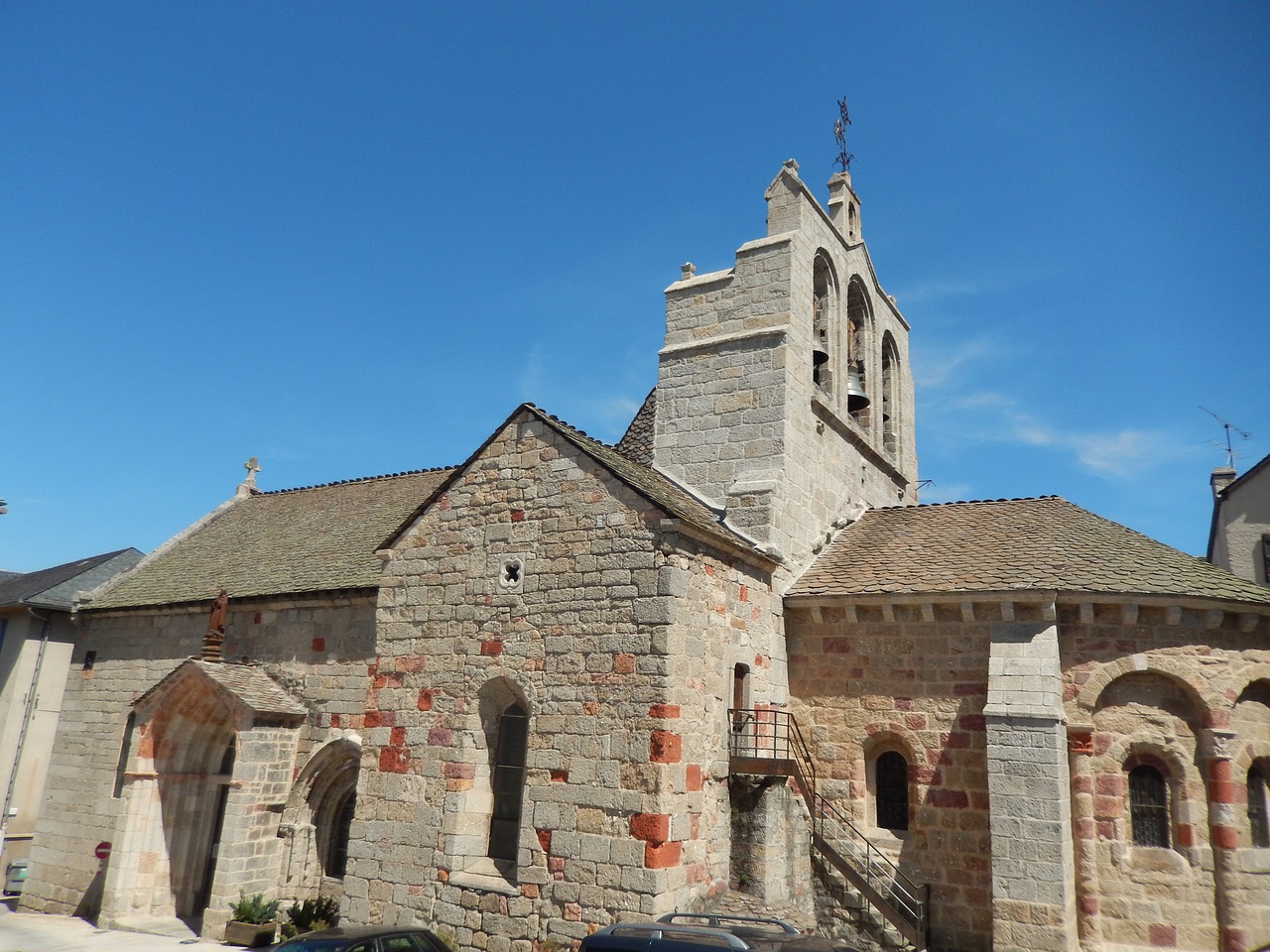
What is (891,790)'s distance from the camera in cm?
1244

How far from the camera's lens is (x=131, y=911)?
1430cm

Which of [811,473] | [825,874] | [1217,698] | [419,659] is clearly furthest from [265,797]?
[1217,698]

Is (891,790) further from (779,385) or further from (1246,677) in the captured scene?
(779,385)

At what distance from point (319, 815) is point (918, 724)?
31.2 ft

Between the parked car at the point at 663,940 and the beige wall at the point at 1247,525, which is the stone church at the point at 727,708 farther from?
the beige wall at the point at 1247,525

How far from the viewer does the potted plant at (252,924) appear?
12.4 meters

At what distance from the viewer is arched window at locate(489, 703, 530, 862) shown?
36.8 feet

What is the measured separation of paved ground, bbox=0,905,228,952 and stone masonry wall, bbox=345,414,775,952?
3.52 meters

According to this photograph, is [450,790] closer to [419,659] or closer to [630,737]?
[419,659]

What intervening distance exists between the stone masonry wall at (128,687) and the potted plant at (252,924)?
6.82 feet

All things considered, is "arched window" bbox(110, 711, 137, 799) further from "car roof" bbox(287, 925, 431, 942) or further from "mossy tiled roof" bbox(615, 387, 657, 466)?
Answer: "mossy tiled roof" bbox(615, 387, 657, 466)

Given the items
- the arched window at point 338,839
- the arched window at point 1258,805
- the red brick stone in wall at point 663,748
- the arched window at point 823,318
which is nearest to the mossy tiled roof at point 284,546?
the arched window at point 338,839

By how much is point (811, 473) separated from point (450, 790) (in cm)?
749

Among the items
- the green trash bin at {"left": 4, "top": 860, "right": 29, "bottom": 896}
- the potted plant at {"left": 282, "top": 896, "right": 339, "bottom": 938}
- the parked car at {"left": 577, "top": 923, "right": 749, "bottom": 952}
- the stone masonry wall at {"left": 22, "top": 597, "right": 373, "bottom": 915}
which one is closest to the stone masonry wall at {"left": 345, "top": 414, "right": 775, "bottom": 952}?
the potted plant at {"left": 282, "top": 896, "right": 339, "bottom": 938}
